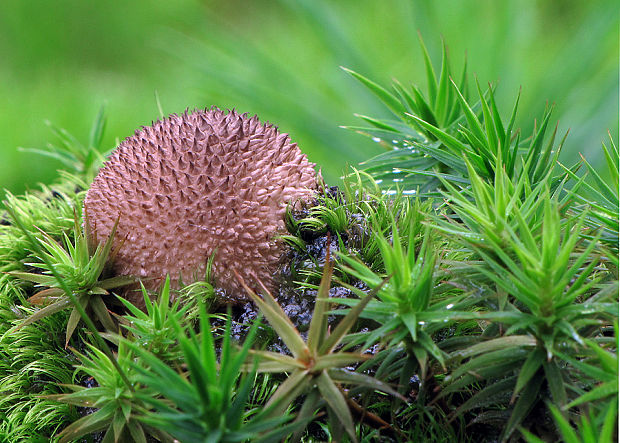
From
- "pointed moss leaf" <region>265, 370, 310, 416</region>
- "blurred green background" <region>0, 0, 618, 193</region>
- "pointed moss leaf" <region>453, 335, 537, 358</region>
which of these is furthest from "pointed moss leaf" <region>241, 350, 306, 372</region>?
"blurred green background" <region>0, 0, 618, 193</region>

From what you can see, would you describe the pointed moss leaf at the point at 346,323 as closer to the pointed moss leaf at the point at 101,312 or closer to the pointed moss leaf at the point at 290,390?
the pointed moss leaf at the point at 290,390

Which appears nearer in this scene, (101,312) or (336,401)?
(336,401)

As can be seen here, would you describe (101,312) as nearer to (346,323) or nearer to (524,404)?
(346,323)

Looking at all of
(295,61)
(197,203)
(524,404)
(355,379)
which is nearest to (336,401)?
(355,379)

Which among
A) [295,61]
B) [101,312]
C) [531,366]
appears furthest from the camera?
[295,61]

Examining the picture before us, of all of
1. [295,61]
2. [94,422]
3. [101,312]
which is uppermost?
[295,61]
